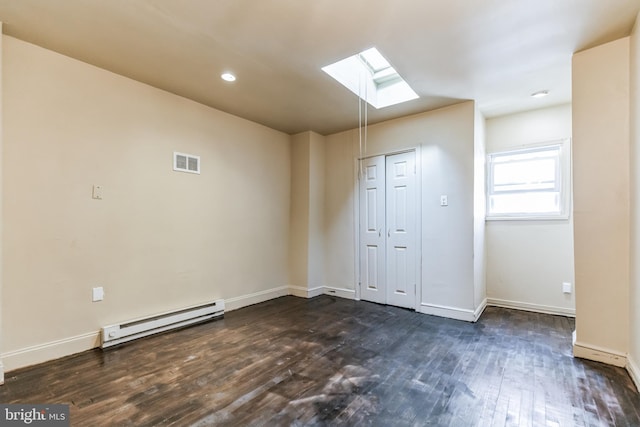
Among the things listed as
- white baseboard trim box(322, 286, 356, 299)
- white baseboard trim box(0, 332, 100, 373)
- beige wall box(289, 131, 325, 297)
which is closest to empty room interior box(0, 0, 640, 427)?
white baseboard trim box(0, 332, 100, 373)

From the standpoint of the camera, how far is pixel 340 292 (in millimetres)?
4609

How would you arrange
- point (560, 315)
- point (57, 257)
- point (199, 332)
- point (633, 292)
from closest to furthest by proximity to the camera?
point (633, 292) < point (57, 257) < point (199, 332) < point (560, 315)

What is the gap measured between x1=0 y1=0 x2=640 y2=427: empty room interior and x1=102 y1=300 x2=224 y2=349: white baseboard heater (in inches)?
0.8

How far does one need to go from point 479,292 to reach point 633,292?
1618mm

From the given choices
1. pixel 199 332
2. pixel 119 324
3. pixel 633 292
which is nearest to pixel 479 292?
pixel 633 292

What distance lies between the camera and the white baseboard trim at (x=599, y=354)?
233 centimetres

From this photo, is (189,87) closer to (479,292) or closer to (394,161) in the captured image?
(394,161)

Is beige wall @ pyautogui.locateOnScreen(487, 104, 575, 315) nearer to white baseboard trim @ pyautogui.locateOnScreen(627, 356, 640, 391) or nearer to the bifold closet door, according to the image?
the bifold closet door

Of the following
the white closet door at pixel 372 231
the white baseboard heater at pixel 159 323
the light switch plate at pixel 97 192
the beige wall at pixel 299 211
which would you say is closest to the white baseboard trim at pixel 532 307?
the white closet door at pixel 372 231

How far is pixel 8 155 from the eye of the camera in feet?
7.50

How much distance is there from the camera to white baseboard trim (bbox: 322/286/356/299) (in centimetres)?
449

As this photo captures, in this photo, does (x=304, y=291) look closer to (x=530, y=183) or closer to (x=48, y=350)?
(x=48, y=350)

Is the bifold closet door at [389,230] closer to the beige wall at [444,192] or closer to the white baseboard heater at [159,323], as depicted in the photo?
the beige wall at [444,192]

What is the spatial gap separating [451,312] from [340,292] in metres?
1.63
